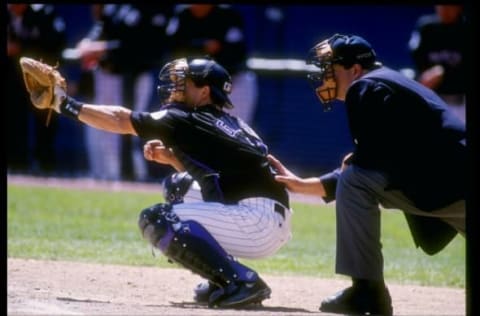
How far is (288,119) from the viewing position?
13352 millimetres

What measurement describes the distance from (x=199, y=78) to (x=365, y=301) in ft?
4.11

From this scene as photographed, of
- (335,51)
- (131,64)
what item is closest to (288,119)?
(131,64)

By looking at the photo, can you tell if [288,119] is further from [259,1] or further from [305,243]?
[259,1]

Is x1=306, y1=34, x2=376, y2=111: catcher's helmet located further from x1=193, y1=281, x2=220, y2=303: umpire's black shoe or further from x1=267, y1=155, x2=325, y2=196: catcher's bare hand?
x1=193, y1=281, x2=220, y2=303: umpire's black shoe

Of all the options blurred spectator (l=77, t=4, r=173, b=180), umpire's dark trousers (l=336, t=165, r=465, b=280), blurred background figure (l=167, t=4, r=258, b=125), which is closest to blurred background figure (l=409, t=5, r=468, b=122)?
blurred background figure (l=167, t=4, r=258, b=125)

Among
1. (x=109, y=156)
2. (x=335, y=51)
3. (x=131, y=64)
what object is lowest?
(x=109, y=156)

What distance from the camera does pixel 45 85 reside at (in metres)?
5.64

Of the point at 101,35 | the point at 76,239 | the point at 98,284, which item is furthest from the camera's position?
the point at 101,35

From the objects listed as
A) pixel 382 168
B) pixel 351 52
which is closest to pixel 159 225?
pixel 382 168

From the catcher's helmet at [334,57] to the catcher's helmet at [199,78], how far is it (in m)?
0.41

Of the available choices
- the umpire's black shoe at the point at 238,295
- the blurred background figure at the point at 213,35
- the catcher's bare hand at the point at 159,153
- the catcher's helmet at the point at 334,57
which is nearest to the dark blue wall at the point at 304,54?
the blurred background figure at the point at 213,35

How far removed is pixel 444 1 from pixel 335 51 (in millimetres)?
536

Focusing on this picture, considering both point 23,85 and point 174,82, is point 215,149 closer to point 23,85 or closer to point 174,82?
point 174,82

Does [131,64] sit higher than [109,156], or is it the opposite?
[131,64]
